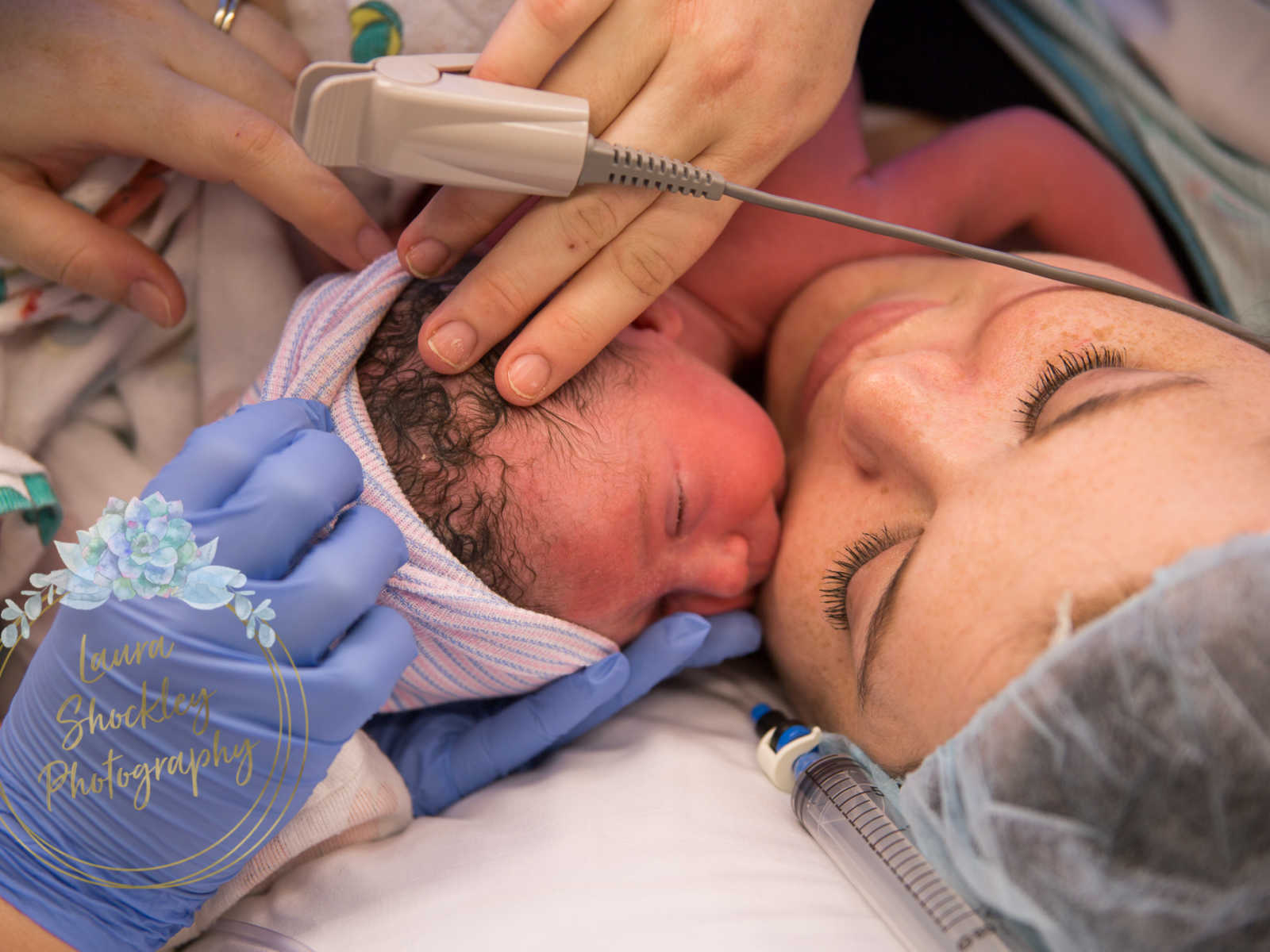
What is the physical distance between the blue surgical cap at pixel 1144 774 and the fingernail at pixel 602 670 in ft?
1.64

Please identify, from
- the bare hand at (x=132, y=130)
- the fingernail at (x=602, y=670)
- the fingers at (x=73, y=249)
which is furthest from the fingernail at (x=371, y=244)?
the fingernail at (x=602, y=670)

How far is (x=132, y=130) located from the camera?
3.26ft

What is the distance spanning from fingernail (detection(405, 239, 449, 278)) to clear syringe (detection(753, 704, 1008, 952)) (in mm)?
687

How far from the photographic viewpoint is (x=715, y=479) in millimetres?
1084

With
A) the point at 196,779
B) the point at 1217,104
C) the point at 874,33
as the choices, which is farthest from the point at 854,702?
the point at 874,33

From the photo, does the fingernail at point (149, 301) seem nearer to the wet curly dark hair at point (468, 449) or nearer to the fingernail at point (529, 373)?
the wet curly dark hair at point (468, 449)

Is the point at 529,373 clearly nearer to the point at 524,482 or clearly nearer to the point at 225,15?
the point at 524,482

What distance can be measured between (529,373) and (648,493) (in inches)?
8.4

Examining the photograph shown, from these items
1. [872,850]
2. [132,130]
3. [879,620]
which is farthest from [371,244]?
[872,850]

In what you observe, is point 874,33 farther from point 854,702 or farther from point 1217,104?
point 854,702

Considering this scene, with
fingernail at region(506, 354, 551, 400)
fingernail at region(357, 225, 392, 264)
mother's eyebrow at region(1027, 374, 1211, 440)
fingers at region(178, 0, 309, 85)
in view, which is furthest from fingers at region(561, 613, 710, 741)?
fingers at region(178, 0, 309, 85)

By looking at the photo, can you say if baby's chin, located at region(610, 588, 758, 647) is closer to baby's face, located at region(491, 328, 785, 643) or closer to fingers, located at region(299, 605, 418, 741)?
baby's face, located at region(491, 328, 785, 643)

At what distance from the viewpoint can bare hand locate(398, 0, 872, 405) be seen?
0.90m

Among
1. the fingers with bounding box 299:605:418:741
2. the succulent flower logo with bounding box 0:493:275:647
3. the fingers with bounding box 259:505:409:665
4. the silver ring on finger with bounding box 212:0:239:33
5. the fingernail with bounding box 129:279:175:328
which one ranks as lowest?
the fingers with bounding box 299:605:418:741
